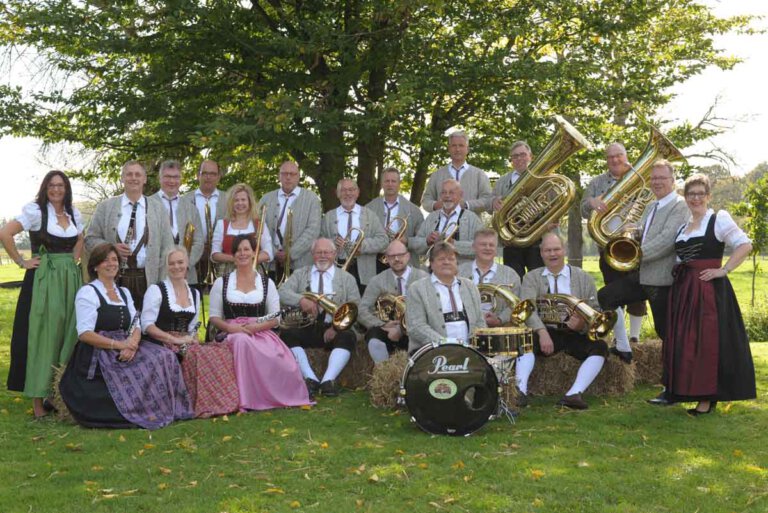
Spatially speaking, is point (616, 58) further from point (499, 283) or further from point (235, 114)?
point (499, 283)

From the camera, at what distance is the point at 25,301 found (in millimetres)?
6074

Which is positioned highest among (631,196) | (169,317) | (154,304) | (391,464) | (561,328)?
(631,196)

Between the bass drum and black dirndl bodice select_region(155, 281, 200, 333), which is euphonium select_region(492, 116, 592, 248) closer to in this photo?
the bass drum

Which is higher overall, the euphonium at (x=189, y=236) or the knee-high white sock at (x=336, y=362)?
the euphonium at (x=189, y=236)

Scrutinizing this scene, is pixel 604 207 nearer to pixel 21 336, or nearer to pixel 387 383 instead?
pixel 387 383

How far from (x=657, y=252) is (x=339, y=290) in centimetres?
265

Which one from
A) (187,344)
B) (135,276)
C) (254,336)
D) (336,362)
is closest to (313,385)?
(336,362)

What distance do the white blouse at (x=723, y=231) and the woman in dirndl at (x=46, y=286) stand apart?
4.58m

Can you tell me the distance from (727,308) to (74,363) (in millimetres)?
4700

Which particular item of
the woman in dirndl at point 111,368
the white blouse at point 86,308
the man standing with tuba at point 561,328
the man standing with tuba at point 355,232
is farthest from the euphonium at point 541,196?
the white blouse at point 86,308

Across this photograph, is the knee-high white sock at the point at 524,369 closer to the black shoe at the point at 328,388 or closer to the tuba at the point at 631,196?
the tuba at the point at 631,196

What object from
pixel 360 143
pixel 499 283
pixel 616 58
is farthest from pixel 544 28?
pixel 499 283

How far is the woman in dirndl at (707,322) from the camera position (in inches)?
221

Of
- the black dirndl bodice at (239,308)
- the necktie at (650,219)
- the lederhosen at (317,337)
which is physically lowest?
the lederhosen at (317,337)
